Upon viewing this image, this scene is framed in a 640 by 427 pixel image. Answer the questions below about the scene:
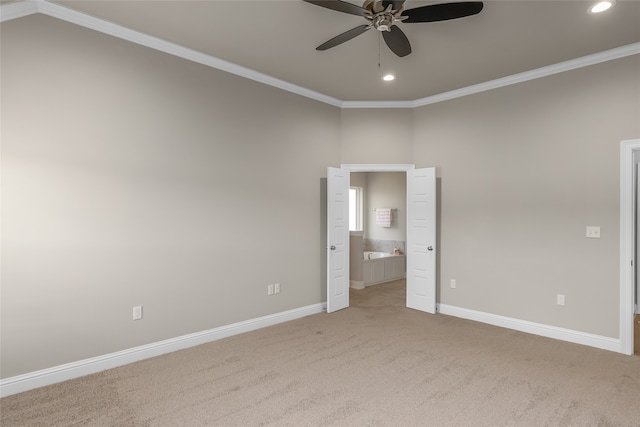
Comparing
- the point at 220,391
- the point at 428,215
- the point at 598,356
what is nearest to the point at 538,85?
the point at 428,215

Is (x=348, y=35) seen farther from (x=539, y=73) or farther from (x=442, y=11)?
(x=539, y=73)

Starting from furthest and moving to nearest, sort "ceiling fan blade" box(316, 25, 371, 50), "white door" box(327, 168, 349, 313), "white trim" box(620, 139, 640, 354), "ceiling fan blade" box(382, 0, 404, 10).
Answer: "white door" box(327, 168, 349, 313)
"white trim" box(620, 139, 640, 354)
"ceiling fan blade" box(316, 25, 371, 50)
"ceiling fan blade" box(382, 0, 404, 10)

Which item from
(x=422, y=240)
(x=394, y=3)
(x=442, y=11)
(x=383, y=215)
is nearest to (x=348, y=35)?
(x=394, y=3)

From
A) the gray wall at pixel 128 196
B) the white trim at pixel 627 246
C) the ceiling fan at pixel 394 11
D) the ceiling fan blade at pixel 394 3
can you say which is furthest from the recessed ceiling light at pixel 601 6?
the gray wall at pixel 128 196

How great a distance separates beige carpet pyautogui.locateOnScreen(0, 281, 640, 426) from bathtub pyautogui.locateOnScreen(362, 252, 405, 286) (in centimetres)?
272

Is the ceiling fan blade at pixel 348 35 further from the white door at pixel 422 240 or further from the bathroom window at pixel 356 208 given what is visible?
the bathroom window at pixel 356 208

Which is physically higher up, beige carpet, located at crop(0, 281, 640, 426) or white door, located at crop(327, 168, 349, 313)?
white door, located at crop(327, 168, 349, 313)

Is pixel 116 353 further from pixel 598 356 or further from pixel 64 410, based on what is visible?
pixel 598 356

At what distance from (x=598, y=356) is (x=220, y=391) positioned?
3503mm

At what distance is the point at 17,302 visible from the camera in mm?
2736

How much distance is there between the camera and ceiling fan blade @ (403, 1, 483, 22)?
90.6 inches

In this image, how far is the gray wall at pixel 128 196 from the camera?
9.12 ft

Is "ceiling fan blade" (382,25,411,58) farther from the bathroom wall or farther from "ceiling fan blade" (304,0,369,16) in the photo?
the bathroom wall

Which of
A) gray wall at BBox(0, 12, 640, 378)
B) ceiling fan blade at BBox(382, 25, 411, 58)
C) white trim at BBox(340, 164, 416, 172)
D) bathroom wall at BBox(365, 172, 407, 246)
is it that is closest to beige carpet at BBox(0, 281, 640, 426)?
gray wall at BBox(0, 12, 640, 378)
